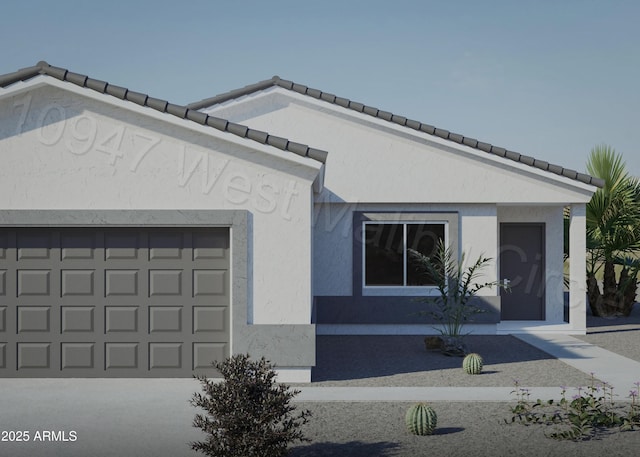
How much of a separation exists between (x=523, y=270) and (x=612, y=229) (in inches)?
139

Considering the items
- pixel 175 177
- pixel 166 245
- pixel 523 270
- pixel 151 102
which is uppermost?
pixel 151 102

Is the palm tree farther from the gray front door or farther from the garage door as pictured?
the garage door

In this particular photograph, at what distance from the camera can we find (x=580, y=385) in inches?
437

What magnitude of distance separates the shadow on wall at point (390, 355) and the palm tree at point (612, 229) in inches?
210

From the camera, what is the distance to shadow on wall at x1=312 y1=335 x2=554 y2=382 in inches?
484

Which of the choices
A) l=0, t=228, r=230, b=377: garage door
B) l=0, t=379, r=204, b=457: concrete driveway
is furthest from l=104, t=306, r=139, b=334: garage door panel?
l=0, t=379, r=204, b=457: concrete driveway

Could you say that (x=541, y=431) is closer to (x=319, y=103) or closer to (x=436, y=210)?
(x=436, y=210)

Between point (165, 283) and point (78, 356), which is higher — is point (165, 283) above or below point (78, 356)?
above

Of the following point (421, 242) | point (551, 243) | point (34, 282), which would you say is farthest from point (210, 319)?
point (551, 243)

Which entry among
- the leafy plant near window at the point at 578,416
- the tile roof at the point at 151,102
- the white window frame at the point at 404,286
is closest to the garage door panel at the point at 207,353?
the tile roof at the point at 151,102

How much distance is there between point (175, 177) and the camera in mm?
11234

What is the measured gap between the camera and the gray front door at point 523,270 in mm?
18344

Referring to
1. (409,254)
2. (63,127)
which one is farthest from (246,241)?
(409,254)

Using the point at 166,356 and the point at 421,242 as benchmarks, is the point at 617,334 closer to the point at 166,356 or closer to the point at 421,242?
the point at 421,242
